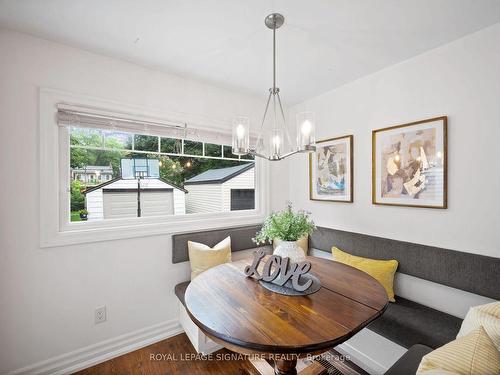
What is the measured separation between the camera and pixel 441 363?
0.90 m

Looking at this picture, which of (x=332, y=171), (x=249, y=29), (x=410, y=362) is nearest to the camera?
(x=410, y=362)

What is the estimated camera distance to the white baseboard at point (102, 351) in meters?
1.76

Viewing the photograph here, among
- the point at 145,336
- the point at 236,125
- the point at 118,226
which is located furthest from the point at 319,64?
the point at 145,336

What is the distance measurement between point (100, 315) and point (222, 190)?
157cm

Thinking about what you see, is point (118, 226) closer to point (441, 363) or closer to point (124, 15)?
point (124, 15)

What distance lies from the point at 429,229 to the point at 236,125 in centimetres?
174

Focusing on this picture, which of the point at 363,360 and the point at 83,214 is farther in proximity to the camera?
the point at 83,214

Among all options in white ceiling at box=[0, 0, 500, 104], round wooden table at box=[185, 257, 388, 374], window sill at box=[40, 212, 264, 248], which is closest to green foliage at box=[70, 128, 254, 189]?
window sill at box=[40, 212, 264, 248]

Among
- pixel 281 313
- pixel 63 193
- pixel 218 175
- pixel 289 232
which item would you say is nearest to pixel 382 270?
pixel 289 232

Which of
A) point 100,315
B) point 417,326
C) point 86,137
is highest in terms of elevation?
point 86,137

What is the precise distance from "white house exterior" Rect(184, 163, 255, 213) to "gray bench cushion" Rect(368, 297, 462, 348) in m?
1.77

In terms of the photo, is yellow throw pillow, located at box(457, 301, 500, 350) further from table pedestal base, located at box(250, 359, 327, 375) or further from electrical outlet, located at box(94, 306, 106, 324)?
electrical outlet, located at box(94, 306, 106, 324)

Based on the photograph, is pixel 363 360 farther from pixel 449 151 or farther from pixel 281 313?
pixel 449 151

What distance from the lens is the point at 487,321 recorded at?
108 cm
